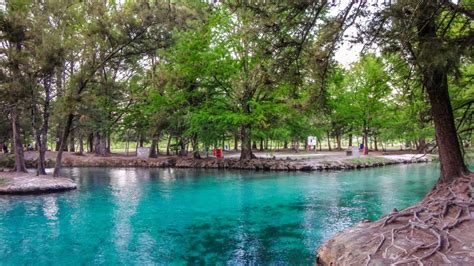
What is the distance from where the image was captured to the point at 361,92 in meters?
37.5

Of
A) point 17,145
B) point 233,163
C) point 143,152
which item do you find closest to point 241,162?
point 233,163

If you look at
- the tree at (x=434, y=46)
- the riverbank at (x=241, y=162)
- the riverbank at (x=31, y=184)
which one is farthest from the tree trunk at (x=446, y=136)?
the riverbank at (x=241, y=162)

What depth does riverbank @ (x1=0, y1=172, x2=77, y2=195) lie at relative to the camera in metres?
17.0

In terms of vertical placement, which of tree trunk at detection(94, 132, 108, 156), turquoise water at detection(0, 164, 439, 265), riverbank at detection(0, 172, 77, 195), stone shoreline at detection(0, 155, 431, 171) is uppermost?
tree trunk at detection(94, 132, 108, 156)

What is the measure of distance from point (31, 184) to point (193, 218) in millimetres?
9561

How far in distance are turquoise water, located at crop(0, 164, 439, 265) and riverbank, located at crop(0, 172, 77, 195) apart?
956mm

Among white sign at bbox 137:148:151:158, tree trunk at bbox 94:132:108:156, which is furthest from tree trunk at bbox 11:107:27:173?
white sign at bbox 137:148:151:158

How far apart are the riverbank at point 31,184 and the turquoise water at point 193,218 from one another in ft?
3.14

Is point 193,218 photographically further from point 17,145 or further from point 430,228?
point 17,145

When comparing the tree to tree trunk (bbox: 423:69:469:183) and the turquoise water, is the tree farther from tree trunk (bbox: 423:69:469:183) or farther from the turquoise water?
the turquoise water

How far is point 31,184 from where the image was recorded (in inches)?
681

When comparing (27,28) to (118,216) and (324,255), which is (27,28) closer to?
(118,216)

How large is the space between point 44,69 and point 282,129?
54.1 ft

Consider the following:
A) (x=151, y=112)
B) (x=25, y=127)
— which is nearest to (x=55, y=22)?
(x=151, y=112)
